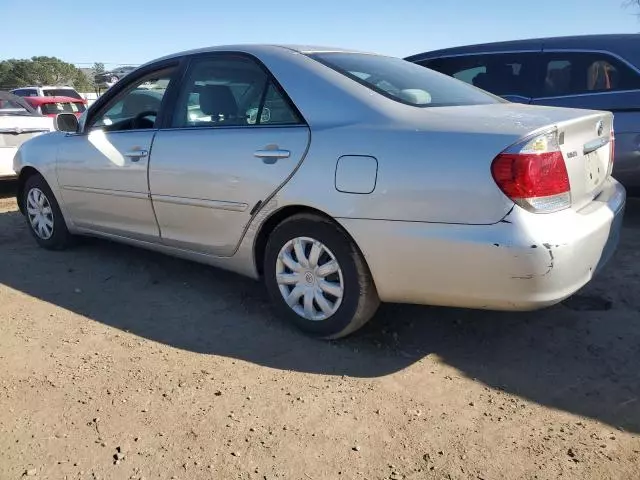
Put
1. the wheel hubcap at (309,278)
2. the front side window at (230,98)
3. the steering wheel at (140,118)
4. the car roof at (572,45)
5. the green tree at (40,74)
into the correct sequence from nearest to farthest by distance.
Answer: the wheel hubcap at (309,278), the front side window at (230,98), the steering wheel at (140,118), the car roof at (572,45), the green tree at (40,74)

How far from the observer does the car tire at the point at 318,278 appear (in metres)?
3.04

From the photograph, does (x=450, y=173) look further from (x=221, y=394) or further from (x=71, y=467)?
(x=71, y=467)

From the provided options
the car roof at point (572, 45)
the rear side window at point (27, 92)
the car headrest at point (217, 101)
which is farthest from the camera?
the rear side window at point (27, 92)

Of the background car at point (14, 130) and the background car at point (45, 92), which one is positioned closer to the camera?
the background car at point (14, 130)

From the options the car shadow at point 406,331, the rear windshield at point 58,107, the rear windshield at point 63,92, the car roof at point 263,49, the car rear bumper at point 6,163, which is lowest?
the car shadow at point 406,331

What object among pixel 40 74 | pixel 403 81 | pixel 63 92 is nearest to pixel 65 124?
pixel 403 81

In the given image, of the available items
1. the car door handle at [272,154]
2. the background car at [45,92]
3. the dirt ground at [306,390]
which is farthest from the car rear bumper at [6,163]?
the background car at [45,92]

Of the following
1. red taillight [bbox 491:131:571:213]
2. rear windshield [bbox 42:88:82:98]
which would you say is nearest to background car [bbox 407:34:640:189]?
red taillight [bbox 491:131:571:213]

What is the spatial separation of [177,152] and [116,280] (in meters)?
1.21

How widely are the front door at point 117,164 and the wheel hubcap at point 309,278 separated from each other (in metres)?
1.16

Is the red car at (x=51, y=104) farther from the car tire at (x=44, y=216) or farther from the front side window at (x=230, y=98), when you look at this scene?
the front side window at (x=230, y=98)

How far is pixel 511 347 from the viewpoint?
316cm

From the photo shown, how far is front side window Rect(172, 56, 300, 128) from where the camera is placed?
3.36 metres

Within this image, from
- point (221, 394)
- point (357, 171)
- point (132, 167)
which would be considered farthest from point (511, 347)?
point (132, 167)
